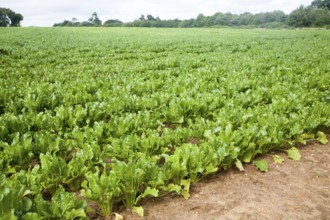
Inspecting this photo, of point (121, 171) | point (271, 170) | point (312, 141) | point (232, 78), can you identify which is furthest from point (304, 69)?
point (121, 171)

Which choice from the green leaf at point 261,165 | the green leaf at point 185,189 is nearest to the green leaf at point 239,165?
the green leaf at point 261,165

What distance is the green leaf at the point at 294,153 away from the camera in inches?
194

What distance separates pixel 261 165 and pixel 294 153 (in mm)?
921

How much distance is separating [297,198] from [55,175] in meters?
3.31

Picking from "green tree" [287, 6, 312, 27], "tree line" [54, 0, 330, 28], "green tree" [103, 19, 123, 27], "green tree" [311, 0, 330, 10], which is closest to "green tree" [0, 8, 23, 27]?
"tree line" [54, 0, 330, 28]

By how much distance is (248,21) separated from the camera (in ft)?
403

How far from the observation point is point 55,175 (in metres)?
3.56

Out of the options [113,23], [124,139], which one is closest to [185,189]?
[124,139]

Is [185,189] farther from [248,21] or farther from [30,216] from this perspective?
[248,21]

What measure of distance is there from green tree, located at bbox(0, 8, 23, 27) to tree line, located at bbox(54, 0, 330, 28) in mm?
12618

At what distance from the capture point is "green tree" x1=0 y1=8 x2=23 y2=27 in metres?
90.2

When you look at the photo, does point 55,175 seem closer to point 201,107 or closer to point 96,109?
point 96,109

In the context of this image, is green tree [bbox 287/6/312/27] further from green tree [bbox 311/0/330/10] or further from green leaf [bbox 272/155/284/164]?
green leaf [bbox 272/155/284/164]

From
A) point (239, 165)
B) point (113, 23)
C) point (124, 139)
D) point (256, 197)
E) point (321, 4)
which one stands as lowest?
point (256, 197)
